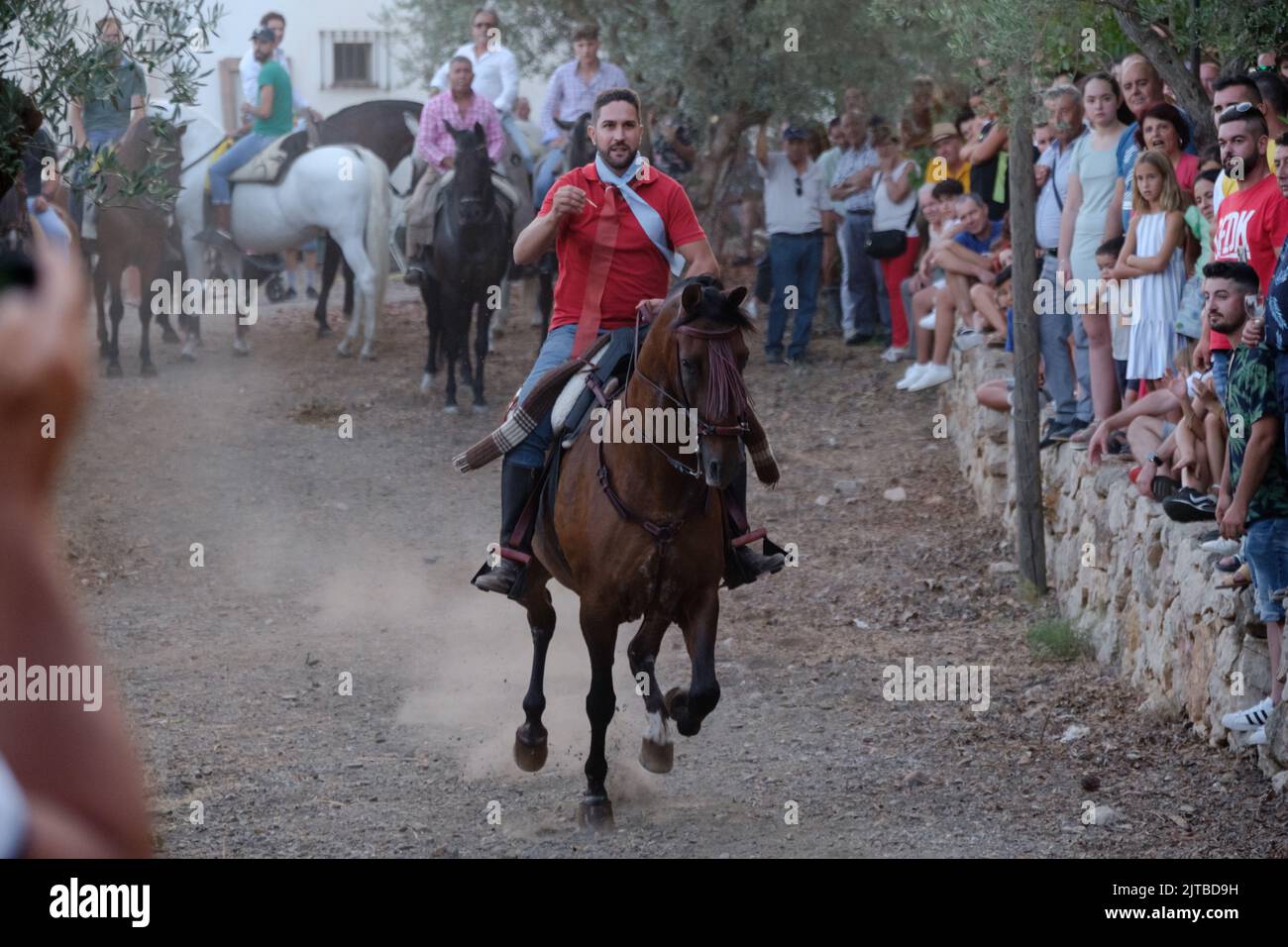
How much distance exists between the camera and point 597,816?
6.79 m

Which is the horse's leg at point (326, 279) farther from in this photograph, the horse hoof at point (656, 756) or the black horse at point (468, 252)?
the horse hoof at point (656, 756)

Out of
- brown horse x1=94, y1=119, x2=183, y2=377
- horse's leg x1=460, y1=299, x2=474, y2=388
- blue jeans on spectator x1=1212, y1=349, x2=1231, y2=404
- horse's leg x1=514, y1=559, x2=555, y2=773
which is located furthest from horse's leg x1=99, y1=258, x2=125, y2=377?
blue jeans on spectator x1=1212, y1=349, x2=1231, y2=404

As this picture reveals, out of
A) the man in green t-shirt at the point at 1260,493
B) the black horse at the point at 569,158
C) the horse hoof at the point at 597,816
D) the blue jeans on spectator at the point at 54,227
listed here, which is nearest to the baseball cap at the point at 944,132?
the black horse at the point at 569,158

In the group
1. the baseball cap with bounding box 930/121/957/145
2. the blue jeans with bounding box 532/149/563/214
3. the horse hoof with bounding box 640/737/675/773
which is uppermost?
the baseball cap with bounding box 930/121/957/145

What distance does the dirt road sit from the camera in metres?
6.79

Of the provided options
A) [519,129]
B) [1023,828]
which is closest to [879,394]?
[519,129]

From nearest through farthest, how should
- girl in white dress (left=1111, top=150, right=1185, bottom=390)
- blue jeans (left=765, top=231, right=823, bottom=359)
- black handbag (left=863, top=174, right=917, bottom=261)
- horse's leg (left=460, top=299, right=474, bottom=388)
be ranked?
girl in white dress (left=1111, top=150, right=1185, bottom=390) < horse's leg (left=460, top=299, right=474, bottom=388) < black handbag (left=863, top=174, right=917, bottom=261) < blue jeans (left=765, top=231, right=823, bottom=359)

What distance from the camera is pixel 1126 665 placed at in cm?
849

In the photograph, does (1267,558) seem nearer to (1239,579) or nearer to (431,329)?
(1239,579)

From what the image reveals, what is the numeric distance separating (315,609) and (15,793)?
9.75m

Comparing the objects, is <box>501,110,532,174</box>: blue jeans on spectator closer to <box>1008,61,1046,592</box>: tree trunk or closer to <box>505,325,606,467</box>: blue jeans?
<box>1008,61,1046,592</box>: tree trunk

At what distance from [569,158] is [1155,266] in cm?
762

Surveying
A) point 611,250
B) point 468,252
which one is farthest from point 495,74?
point 611,250
